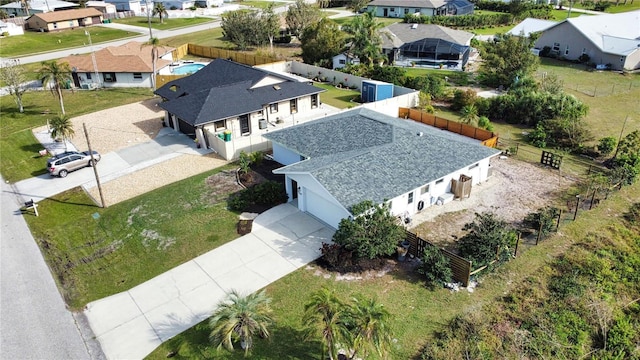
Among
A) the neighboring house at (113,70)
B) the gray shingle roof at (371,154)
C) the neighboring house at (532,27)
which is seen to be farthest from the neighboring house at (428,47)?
the gray shingle roof at (371,154)

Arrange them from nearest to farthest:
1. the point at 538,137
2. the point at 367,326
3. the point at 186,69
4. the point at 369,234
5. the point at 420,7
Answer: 1. the point at 367,326
2. the point at 369,234
3. the point at 538,137
4. the point at 186,69
5. the point at 420,7

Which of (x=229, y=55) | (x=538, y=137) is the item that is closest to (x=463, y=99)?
(x=538, y=137)

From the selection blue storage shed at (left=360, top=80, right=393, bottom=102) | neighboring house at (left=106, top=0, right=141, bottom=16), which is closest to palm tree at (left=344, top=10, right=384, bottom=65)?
blue storage shed at (left=360, top=80, right=393, bottom=102)

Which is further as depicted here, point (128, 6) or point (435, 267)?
point (128, 6)

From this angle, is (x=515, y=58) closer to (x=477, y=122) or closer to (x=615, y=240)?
(x=477, y=122)

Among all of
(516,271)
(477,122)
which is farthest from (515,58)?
(516,271)

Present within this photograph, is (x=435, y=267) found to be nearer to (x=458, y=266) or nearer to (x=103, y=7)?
(x=458, y=266)
